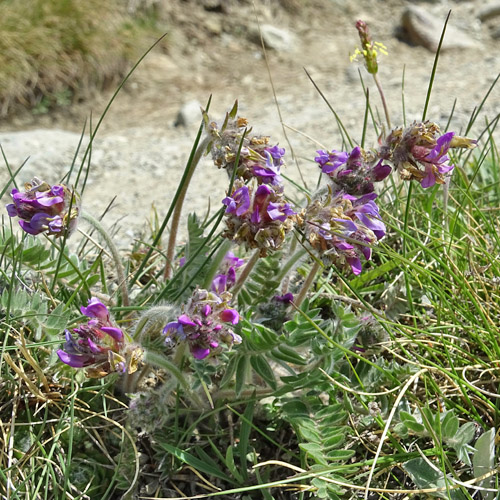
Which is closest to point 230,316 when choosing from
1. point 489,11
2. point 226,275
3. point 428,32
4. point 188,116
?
point 226,275

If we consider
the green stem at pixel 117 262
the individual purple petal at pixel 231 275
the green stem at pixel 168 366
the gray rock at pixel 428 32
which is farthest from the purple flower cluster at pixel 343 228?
the gray rock at pixel 428 32

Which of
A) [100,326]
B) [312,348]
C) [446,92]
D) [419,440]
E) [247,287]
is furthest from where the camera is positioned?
[446,92]

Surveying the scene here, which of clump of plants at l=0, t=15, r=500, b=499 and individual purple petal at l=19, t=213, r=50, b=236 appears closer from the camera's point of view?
clump of plants at l=0, t=15, r=500, b=499

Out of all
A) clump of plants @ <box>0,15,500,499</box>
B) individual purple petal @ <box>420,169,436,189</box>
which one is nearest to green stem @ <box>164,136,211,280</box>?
clump of plants @ <box>0,15,500,499</box>

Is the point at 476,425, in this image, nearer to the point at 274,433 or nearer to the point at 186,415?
the point at 274,433

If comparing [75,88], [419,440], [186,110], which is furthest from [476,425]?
[75,88]

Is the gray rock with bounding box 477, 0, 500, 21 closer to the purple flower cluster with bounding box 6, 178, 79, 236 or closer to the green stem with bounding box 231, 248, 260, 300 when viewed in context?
the green stem with bounding box 231, 248, 260, 300
